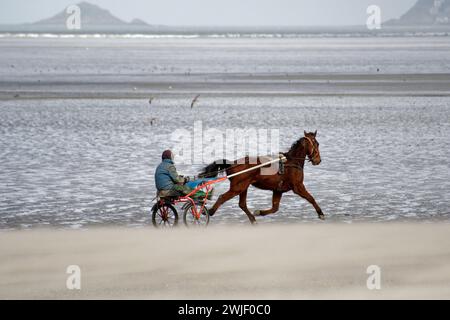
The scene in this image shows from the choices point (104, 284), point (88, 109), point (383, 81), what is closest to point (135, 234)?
point (104, 284)

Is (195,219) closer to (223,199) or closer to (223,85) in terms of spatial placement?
(223,199)

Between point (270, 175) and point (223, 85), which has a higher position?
point (223, 85)

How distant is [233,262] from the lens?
12633mm

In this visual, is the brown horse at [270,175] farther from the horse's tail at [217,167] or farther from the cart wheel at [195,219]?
the cart wheel at [195,219]

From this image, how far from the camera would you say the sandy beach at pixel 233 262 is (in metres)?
11.2

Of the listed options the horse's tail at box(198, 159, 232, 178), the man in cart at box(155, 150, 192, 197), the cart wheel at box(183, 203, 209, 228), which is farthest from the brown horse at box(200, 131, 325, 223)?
the man in cart at box(155, 150, 192, 197)

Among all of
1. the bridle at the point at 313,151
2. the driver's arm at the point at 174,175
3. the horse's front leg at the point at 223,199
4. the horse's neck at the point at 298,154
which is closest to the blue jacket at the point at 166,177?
the driver's arm at the point at 174,175

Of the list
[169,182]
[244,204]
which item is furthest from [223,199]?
[169,182]

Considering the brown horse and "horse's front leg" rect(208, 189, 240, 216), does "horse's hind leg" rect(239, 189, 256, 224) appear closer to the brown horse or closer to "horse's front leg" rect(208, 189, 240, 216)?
the brown horse

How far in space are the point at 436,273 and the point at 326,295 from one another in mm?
1771

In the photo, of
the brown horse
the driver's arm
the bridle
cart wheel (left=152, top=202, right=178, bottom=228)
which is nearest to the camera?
the driver's arm

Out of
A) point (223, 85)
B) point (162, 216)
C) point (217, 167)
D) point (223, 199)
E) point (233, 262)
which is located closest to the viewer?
point (233, 262)

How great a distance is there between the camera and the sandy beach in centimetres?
1124
